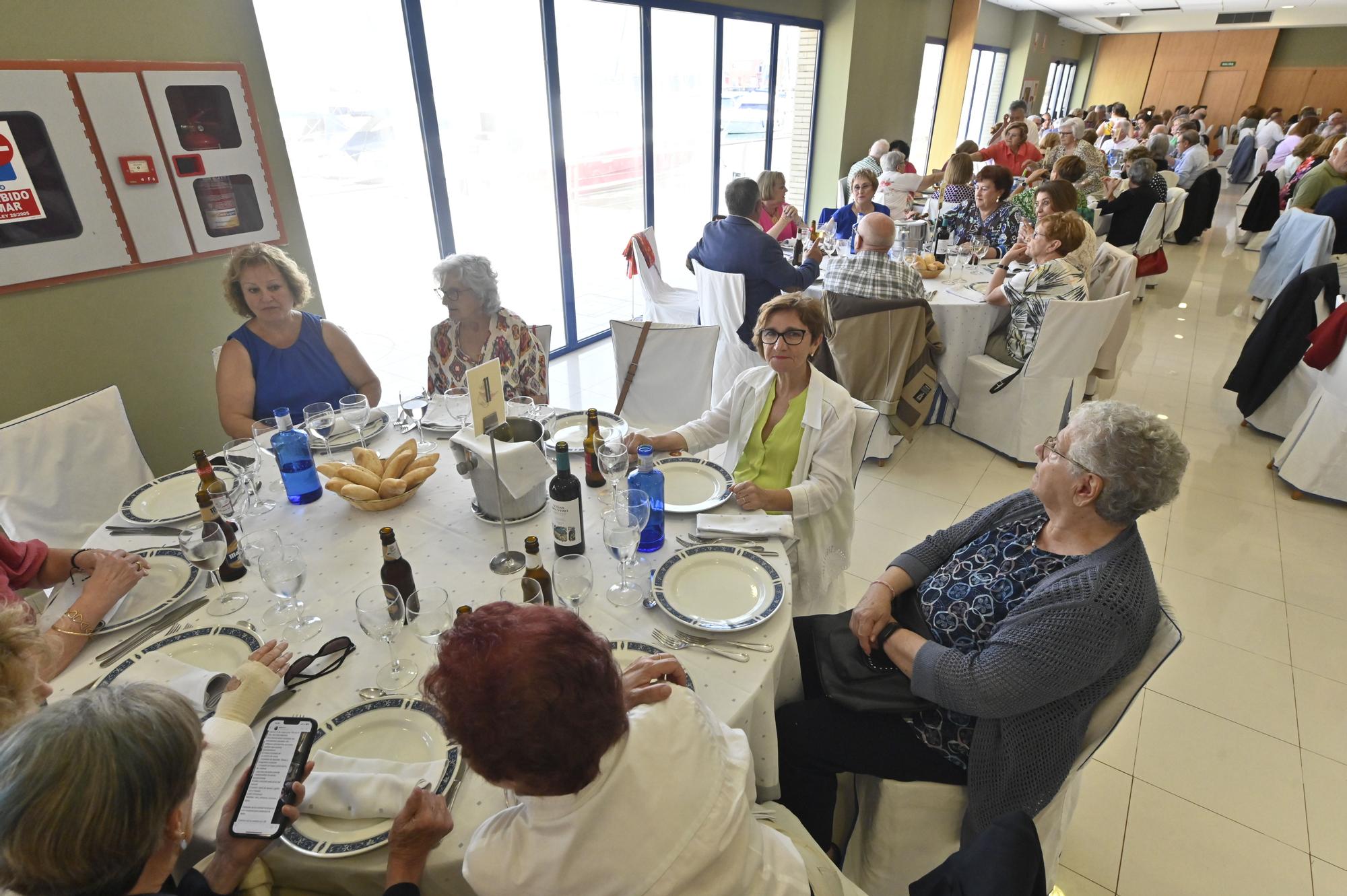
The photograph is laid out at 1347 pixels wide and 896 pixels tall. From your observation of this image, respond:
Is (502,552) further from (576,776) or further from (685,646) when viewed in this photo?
(576,776)

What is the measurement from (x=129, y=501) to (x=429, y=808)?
153cm

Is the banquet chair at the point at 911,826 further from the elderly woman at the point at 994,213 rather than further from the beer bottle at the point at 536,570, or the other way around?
the elderly woman at the point at 994,213

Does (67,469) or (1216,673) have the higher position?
(67,469)

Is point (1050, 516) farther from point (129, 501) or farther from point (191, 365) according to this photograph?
point (191, 365)

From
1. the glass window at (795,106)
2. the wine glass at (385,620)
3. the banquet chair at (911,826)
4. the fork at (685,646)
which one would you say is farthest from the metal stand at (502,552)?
the glass window at (795,106)

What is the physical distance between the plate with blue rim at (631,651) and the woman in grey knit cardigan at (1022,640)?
550 mm

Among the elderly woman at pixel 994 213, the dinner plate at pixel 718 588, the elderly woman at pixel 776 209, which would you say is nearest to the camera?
the dinner plate at pixel 718 588

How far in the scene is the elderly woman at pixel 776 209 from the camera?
17.1 feet

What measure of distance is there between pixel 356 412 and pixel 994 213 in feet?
15.6

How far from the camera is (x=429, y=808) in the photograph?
3.51 ft

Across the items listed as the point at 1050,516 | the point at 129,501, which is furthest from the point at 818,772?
the point at 129,501

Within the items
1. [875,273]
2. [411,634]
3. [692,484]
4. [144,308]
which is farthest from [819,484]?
[144,308]

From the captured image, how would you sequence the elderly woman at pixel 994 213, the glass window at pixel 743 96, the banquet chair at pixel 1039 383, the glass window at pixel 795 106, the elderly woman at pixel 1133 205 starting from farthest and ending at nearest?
the glass window at pixel 795 106, the glass window at pixel 743 96, the elderly woman at pixel 1133 205, the elderly woman at pixel 994 213, the banquet chair at pixel 1039 383

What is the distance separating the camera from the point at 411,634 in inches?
58.4
